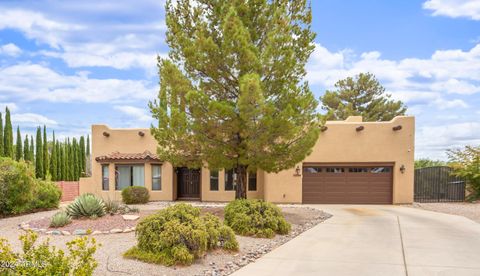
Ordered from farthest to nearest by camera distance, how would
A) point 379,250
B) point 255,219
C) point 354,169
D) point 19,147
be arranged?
point 19,147
point 354,169
point 255,219
point 379,250

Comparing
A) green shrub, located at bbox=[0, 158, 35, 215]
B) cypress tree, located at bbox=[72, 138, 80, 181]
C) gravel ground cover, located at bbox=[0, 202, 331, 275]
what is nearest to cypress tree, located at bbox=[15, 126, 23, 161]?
cypress tree, located at bbox=[72, 138, 80, 181]

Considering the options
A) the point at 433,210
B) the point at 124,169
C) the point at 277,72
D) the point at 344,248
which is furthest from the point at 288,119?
the point at 124,169

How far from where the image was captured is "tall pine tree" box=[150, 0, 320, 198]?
1219cm

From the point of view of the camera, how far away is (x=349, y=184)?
66.3ft

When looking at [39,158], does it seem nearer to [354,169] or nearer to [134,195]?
[134,195]

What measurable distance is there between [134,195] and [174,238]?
13.2 metres

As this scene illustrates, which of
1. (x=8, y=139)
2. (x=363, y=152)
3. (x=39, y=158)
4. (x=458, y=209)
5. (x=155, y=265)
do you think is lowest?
(x=458, y=209)

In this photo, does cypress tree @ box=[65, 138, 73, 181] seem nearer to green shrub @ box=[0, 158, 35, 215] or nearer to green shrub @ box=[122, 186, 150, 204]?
green shrub @ box=[122, 186, 150, 204]

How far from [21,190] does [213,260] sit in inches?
424

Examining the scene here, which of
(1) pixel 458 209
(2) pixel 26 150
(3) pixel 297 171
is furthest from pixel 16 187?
→ (1) pixel 458 209

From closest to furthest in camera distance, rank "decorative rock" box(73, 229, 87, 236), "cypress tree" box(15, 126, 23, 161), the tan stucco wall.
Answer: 1. "decorative rock" box(73, 229, 87, 236)
2. the tan stucco wall
3. "cypress tree" box(15, 126, 23, 161)

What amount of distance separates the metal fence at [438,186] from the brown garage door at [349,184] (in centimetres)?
268

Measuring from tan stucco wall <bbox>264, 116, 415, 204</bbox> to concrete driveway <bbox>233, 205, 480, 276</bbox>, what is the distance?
664 centimetres

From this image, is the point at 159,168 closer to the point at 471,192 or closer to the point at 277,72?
the point at 277,72
